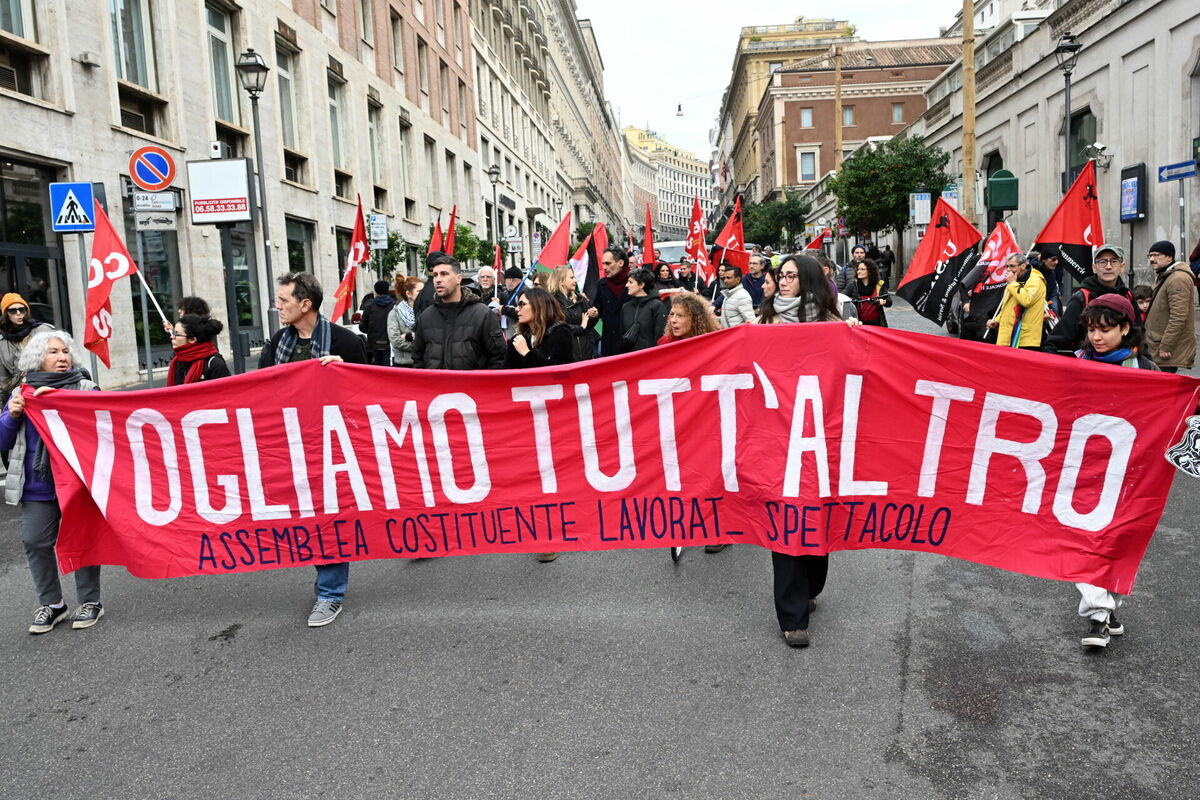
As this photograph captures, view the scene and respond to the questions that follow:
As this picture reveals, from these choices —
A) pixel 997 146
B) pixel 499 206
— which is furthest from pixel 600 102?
pixel 997 146

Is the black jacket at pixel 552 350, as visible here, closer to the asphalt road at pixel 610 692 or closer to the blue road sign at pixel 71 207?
the asphalt road at pixel 610 692

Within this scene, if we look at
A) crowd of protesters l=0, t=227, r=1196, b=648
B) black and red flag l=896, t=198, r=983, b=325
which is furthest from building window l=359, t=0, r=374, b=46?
black and red flag l=896, t=198, r=983, b=325

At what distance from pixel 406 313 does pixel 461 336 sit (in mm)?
3985

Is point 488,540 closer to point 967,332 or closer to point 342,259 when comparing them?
point 967,332

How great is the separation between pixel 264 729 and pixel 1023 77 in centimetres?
2918

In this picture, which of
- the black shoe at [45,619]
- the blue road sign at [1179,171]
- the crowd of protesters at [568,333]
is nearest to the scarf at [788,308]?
the crowd of protesters at [568,333]

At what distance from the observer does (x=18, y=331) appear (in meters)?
6.97

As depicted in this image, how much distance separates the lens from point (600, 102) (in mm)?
121562

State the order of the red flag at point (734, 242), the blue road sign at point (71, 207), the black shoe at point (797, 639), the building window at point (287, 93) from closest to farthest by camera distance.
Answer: the black shoe at point (797, 639), the blue road sign at point (71, 207), the red flag at point (734, 242), the building window at point (287, 93)

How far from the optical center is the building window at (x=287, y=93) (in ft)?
76.5

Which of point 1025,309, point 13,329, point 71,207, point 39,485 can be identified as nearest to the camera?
point 39,485

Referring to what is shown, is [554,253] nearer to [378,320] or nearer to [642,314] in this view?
[642,314]

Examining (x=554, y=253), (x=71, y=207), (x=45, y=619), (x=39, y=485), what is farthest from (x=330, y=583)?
(x=71, y=207)

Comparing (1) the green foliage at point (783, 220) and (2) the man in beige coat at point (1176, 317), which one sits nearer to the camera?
(2) the man in beige coat at point (1176, 317)
